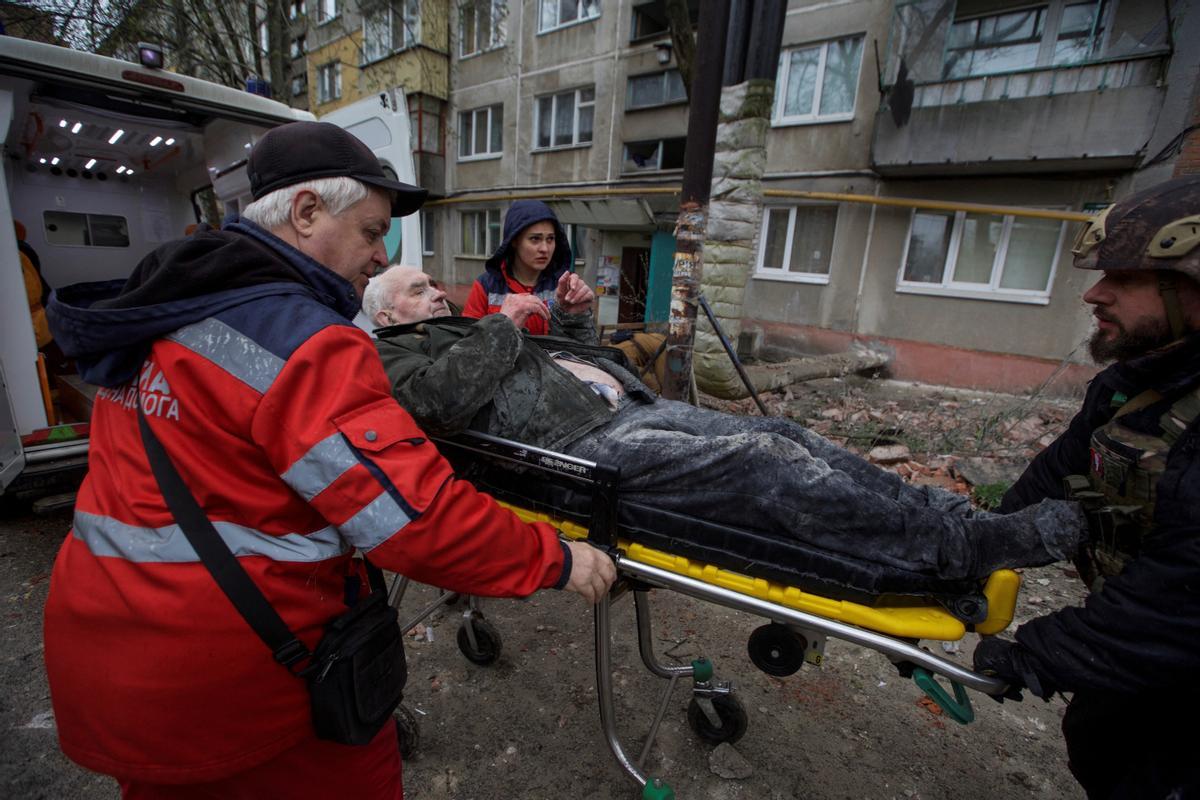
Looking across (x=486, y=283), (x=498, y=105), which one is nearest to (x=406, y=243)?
(x=486, y=283)

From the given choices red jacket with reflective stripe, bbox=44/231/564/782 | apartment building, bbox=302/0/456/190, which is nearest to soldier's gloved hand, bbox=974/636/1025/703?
red jacket with reflective stripe, bbox=44/231/564/782

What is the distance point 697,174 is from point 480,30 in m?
15.3

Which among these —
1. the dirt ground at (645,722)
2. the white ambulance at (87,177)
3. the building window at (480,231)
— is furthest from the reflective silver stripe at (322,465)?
the building window at (480,231)

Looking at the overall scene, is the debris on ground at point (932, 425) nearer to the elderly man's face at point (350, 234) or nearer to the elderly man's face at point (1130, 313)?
the elderly man's face at point (1130, 313)

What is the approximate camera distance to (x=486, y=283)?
340cm

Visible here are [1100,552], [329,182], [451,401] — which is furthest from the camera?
[451,401]

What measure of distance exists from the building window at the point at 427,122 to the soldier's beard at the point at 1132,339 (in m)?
17.7

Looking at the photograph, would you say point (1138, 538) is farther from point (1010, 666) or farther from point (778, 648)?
point (778, 648)

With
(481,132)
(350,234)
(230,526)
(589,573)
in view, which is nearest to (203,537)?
(230,526)

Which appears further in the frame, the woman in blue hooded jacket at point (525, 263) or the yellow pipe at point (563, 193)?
the yellow pipe at point (563, 193)

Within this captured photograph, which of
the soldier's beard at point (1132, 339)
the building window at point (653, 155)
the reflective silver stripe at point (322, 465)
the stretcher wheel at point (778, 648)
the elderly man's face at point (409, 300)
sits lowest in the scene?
the stretcher wheel at point (778, 648)

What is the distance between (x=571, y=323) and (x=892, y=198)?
353 inches

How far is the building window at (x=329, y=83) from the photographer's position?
18344 mm

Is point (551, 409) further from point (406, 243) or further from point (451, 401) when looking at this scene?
point (406, 243)
